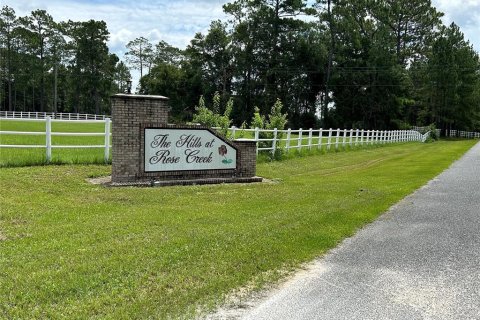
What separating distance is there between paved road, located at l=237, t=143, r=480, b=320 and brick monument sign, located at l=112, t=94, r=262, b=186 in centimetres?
495

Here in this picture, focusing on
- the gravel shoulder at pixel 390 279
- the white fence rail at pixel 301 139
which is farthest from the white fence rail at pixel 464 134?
the gravel shoulder at pixel 390 279

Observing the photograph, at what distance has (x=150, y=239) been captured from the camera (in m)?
5.67

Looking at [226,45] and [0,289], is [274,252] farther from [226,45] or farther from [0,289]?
[226,45]

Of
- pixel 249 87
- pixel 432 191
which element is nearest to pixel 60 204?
pixel 432 191

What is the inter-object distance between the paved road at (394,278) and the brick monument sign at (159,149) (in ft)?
16.2

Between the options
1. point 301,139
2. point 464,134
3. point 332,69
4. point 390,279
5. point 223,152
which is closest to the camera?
point 390,279

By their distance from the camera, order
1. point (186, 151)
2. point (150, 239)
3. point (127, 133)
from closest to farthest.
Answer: point (150, 239)
point (127, 133)
point (186, 151)

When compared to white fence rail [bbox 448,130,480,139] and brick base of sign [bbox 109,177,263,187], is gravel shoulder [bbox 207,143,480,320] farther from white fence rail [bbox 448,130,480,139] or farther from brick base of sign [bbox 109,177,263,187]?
white fence rail [bbox 448,130,480,139]

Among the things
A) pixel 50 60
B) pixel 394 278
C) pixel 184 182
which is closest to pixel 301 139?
pixel 184 182

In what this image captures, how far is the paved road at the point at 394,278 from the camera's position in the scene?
3900mm

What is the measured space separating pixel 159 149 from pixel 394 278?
679cm

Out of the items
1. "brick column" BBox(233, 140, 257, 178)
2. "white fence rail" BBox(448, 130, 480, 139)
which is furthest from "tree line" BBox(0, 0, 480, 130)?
"brick column" BBox(233, 140, 257, 178)

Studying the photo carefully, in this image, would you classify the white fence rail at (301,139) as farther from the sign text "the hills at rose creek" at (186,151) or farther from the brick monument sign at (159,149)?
the brick monument sign at (159,149)

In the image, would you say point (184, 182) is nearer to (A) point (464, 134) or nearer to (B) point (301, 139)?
(B) point (301, 139)
